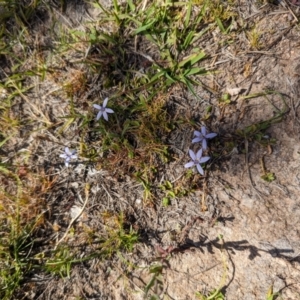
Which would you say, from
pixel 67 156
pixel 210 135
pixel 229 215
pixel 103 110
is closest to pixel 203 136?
pixel 210 135

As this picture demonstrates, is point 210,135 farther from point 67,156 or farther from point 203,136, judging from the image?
point 67,156

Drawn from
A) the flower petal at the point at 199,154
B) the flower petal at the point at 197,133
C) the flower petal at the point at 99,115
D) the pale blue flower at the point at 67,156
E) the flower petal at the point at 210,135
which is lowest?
the flower petal at the point at 199,154

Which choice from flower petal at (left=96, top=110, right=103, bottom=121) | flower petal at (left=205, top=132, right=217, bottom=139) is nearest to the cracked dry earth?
flower petal at (left=205, top=132, right=217, bottom=139)

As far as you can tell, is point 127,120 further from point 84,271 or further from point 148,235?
point 84,271

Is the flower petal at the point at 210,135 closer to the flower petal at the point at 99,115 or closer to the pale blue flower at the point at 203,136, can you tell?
the pale blue flower at the point at 203,136

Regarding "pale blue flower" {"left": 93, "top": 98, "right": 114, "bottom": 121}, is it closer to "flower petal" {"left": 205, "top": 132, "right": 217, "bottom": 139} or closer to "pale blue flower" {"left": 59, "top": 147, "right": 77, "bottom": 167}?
"pale blue flower" {"left": 59, "top": 147, "right": 77, "bottom": 167}

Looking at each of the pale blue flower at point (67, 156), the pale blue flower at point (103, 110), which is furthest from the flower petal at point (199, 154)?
the pale blue flower at point (67, 156)

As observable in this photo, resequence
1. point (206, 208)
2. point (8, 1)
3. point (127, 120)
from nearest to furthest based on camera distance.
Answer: point (206, 208) < point (127, 120) < point (8, 1)

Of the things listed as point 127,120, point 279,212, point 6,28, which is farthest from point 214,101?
point 6,28
